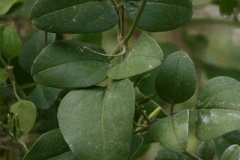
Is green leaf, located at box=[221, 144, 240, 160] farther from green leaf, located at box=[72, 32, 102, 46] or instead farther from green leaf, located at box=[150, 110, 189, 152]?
green leaf, located at box=[72, 32, 102, 46]

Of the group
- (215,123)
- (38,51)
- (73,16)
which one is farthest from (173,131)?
(38,51)

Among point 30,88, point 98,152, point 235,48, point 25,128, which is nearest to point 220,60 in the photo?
point 235,48

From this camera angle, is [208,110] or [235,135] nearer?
[208,110]

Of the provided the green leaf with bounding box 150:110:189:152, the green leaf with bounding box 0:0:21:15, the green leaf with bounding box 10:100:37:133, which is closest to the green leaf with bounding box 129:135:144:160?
the green leaf with bounding box 150:110:189:152

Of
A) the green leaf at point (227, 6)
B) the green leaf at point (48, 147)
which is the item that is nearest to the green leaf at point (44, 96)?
the green leaf at point (48, 147)

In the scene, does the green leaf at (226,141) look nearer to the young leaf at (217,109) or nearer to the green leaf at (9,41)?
the young leaf at (217,109)

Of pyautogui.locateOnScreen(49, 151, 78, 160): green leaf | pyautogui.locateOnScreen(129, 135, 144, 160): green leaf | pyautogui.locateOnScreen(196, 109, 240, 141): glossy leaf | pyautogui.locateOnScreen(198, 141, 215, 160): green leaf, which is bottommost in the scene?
pyautogui.locateOnScreen(198, 141, 215, 160): green leaf

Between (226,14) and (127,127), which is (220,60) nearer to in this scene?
(226,14)
